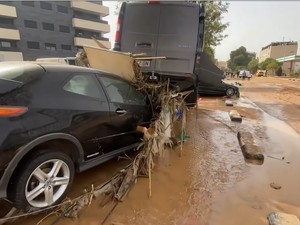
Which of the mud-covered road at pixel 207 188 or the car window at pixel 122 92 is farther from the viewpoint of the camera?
the car window at pixel 122 92

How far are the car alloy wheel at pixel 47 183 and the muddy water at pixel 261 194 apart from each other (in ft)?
5.70

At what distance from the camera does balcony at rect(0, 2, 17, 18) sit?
85.9ft

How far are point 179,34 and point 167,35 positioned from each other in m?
0.27

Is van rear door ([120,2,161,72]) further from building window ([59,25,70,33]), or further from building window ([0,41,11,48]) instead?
building window ([59,25,70,33])

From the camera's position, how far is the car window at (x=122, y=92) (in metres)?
3.04

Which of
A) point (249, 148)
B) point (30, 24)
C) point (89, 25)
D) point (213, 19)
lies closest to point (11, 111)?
point (249, 148)

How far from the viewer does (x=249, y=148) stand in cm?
421

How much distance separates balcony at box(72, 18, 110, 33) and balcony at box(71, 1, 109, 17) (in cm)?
196

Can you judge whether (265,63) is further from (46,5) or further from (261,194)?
(261,194)

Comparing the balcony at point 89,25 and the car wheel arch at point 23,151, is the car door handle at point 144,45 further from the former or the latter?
the balcony at point 89,25

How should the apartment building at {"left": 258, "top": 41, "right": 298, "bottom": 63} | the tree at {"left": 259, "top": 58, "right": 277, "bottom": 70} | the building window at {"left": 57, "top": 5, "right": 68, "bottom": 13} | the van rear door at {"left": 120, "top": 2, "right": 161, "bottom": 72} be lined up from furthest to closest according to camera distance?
the apartment building at {"left": 258, "top": 41, "right": 298, "bottom": 63}, the tree at {"left": 259, "top": 58, "right": 277, "bottom": 70}, the building window at {"left": 57, "top": 5, "right": 68, "bottom": 13}, the van rear door at {"left": 120, "top": 2, "right": 161, "bottom": 72}

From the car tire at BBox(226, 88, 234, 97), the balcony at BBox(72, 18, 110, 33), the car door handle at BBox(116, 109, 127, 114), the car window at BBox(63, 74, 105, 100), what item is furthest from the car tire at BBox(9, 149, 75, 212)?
the balcony at BBox(72, 18, 110, 33)

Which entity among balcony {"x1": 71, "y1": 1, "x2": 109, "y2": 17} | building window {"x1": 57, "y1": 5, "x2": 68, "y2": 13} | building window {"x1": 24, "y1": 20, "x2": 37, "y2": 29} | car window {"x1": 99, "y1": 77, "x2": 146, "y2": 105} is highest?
balcony {"x1": 71, "y1": 1, "x2": 109, "y2": 17}

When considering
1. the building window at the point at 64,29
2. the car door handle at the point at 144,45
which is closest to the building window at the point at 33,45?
the building window at the point at 64,29
